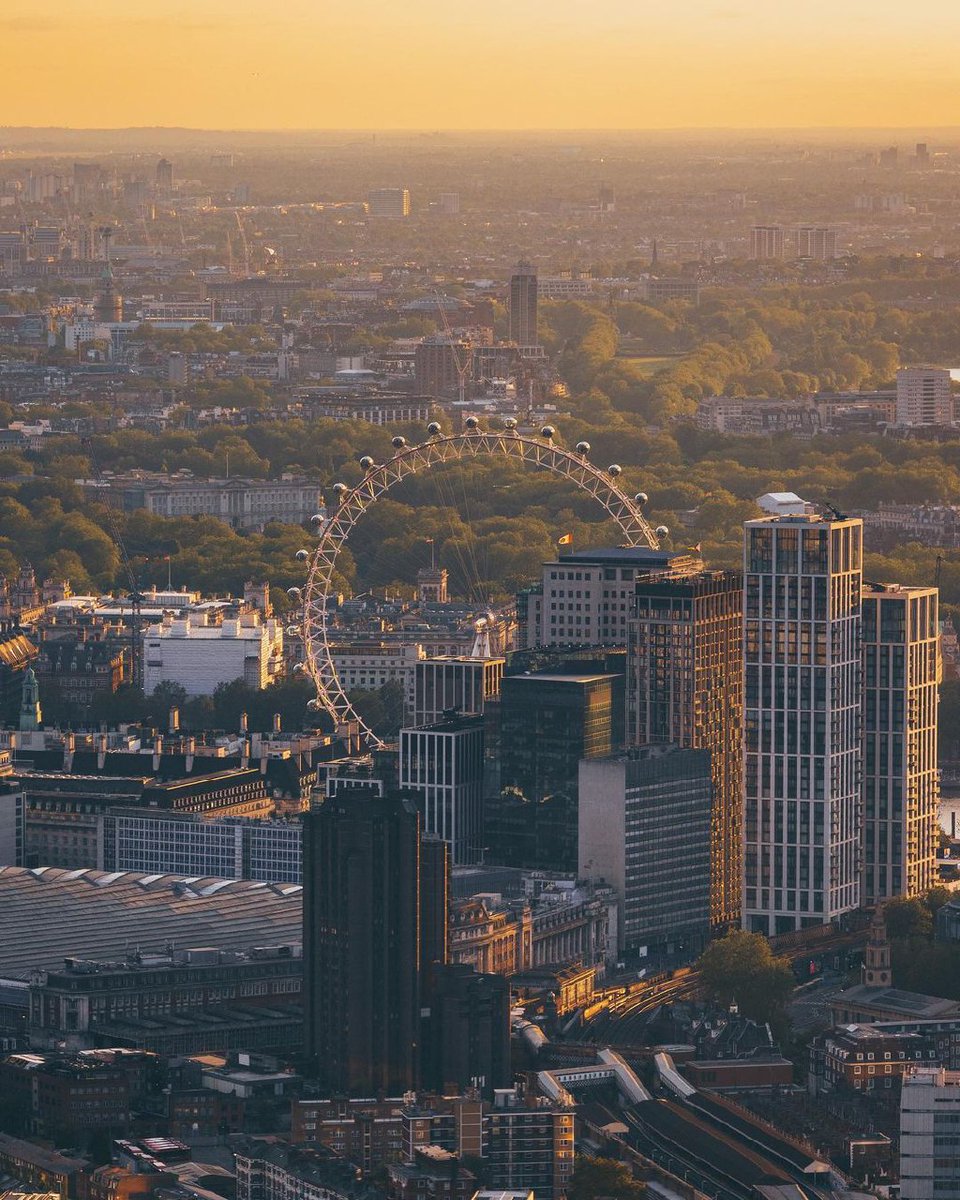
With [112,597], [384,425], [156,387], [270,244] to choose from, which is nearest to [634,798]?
[112,597]

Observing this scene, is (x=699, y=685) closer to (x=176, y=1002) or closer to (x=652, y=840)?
(x=652, y=840)

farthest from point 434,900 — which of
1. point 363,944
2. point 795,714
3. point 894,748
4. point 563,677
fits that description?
point 894,748

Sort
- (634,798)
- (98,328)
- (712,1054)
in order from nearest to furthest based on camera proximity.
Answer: (712,1054), (634,798), (98,328)

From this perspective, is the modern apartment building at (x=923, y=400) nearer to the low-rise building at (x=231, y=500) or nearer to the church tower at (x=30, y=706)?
the low-rise building at (x=231, y=500)

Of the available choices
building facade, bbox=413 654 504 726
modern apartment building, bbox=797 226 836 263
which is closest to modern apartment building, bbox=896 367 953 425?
building facade, bbox=413 654 504 726

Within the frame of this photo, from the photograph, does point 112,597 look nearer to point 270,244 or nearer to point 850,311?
point 850,311
